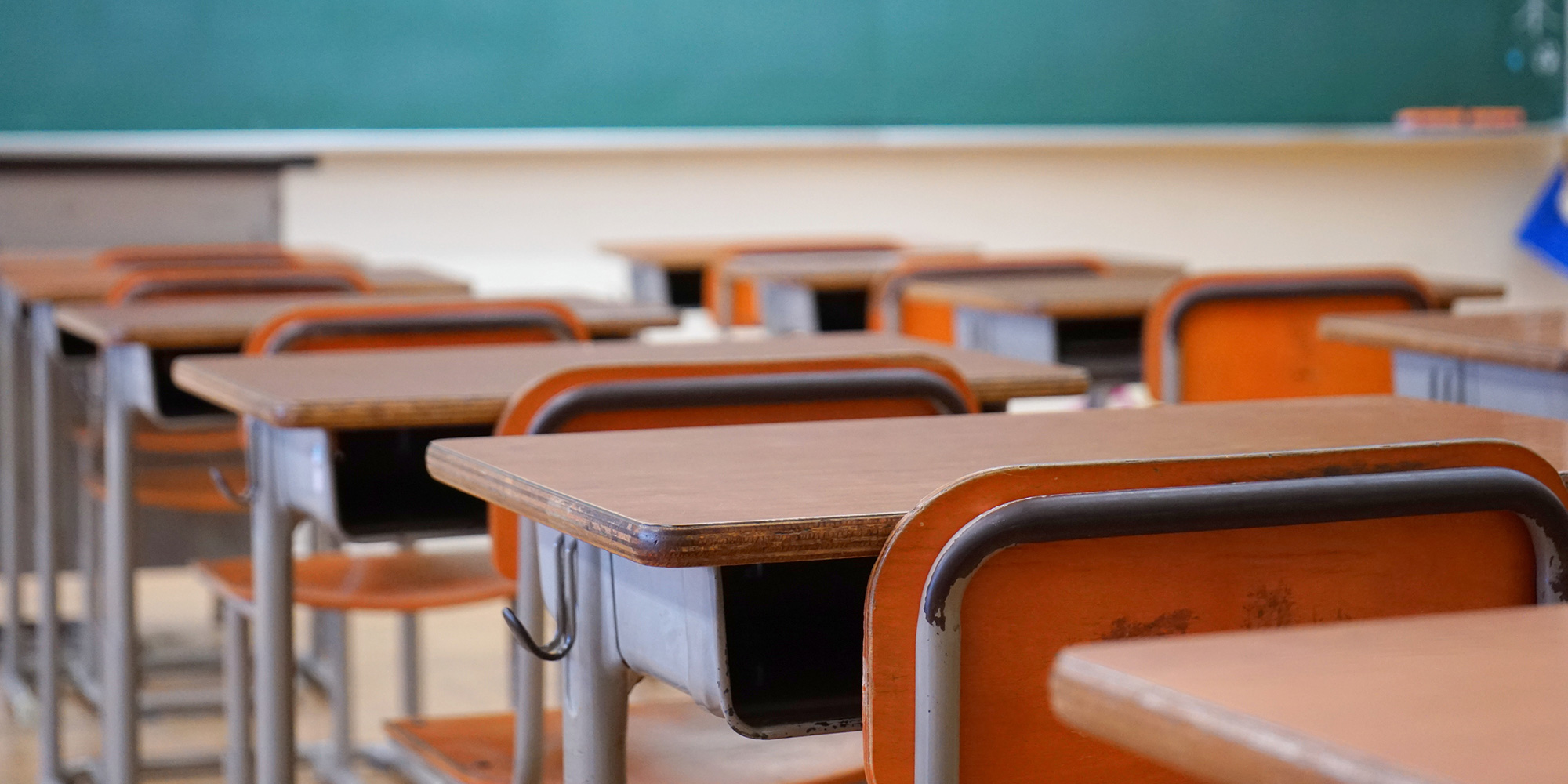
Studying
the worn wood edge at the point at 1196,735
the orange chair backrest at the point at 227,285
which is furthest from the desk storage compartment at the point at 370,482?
the worn wood edge at the point at 1196,735

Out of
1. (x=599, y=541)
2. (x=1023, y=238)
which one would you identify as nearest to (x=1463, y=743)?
(x=599, y=541)

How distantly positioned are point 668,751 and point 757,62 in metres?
4.72

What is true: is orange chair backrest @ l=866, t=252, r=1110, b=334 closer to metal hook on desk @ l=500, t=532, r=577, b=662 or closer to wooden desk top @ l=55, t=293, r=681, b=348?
wooden desk top @ l=55, t=293, r=681, b=348

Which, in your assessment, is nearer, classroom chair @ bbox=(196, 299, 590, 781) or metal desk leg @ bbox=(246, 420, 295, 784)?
metal desk leg @ bbox=(246, 420, 295, 784)

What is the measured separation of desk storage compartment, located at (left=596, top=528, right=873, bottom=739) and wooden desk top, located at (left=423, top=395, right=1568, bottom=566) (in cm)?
7

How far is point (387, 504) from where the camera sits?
2.20m

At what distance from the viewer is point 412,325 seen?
8.31 feet

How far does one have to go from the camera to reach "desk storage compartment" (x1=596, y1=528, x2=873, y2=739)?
129cm

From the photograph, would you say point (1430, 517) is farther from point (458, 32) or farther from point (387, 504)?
point (458, 32)

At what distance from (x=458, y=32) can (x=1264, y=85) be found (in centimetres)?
282

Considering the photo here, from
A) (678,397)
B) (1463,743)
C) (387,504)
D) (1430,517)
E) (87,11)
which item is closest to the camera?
(1463,743)

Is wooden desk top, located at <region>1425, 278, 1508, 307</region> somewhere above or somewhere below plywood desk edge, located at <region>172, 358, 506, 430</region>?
above

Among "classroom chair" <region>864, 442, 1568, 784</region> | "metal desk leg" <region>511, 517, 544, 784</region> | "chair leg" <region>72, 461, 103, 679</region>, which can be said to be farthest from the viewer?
"chair leg" <region>72, 461, 103, 679</region>

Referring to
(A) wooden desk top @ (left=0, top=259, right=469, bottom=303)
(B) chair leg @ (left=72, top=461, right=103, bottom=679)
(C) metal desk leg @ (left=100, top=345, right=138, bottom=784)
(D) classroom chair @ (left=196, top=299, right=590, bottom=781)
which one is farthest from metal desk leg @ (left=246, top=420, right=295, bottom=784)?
(B) chair leg @ (left=72, top=461, right=103, bottom=679)
